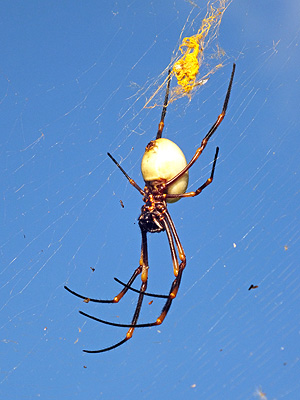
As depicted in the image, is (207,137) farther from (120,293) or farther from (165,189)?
(120,293)

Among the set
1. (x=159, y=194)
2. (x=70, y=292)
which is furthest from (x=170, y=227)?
(x=70, y=292)

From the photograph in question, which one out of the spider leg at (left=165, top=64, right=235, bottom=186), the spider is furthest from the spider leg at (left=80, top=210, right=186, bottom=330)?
the spider leg at (left=165, top=64, right=235, bottom=186)

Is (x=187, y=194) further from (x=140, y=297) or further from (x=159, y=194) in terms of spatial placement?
(x=140, y=297)

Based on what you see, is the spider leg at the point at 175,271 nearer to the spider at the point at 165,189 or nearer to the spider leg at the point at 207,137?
the spider at the point at 165,189

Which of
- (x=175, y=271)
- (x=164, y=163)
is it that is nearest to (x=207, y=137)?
(x=164, y=163)

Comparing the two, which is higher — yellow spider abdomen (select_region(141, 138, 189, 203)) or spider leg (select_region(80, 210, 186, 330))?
yellow spider abdomen (select_region(141, 138, 189, 203))

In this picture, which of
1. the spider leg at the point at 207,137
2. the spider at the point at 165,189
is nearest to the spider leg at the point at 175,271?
the spider at the point at 165,189

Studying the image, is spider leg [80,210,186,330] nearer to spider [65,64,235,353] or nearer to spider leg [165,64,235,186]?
spider [65,64,235,353]

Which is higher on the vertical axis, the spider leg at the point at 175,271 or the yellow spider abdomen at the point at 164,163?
the yellow spider abdomen at the point at 164,163
